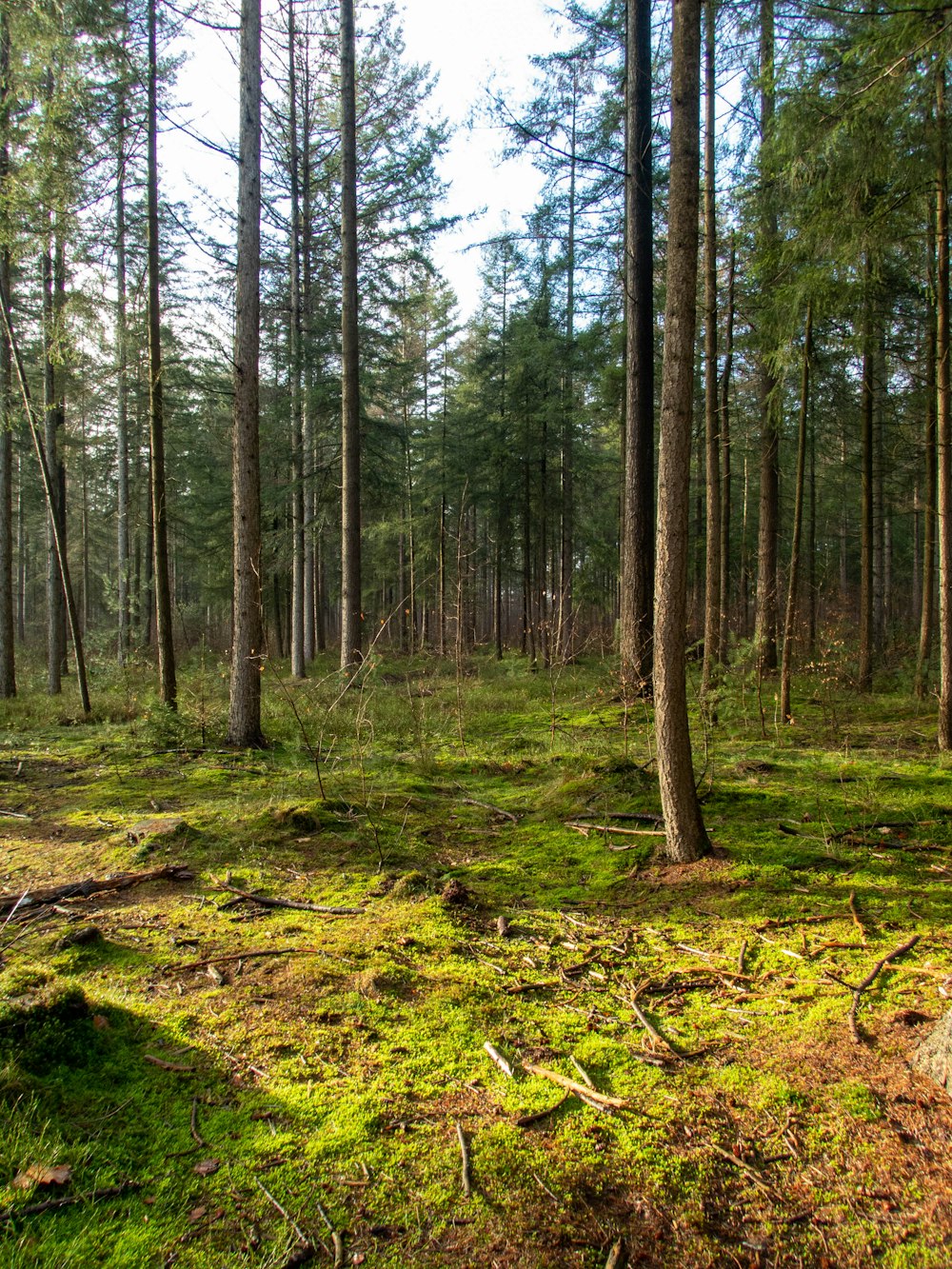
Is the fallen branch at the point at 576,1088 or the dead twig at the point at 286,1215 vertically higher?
the dead twig at the point at 286,1215

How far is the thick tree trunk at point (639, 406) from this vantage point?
9.88m

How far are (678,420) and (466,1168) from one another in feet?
13.5

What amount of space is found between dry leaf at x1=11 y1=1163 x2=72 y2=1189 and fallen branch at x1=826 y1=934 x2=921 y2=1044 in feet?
9.51

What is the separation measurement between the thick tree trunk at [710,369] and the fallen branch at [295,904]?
606 cm

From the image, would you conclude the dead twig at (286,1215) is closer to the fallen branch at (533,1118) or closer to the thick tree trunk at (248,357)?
the fallen branch at (533,1118)

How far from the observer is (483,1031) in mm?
2824

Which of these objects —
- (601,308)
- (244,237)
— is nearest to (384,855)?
(244,237)

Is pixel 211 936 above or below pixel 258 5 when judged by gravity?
below

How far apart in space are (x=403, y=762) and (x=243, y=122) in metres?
8.12

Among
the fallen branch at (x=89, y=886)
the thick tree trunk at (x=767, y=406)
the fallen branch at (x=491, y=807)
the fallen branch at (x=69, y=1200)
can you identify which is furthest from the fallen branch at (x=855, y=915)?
the thick tree trunk at (x=767, y=406)

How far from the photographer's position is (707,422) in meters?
10.8

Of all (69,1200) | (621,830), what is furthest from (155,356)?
(69,1200)

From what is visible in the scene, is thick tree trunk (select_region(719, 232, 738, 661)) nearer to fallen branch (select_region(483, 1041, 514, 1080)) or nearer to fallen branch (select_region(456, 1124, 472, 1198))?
fallen branch (select_region(483, 1041, 514, 1080))

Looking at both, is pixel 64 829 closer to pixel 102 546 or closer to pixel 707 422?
pixel 707 422
